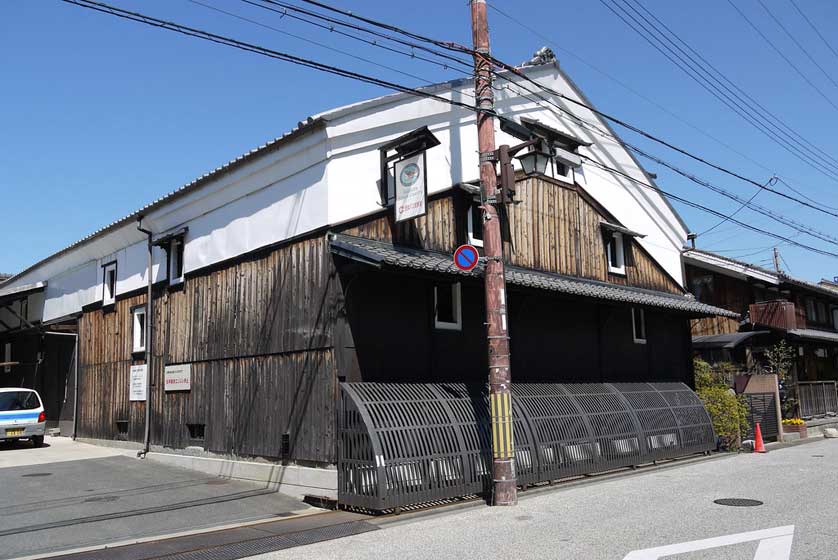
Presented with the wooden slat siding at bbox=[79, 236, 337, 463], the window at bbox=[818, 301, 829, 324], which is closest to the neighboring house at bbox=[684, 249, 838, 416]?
the window at bbox=[818, 301, 829, 324]

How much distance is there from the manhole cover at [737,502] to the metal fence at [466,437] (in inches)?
122

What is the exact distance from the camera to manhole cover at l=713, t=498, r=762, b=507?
10141 mm

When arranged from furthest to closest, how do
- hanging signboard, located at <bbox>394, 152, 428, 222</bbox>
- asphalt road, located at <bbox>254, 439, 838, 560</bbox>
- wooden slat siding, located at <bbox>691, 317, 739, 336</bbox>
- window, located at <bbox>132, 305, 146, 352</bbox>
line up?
wooden slat siding, located at <bbox>691, 317, 739, 336</bbox> → window, located at <bbox>132, 305, 146, 352</bbox> → hanging signboard, located at <bbox>394, 152, 428, 222</bbox> → asphalt road, located at <bbox>254, 439, 838, 560</bbox>

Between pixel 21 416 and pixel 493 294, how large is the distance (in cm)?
1493

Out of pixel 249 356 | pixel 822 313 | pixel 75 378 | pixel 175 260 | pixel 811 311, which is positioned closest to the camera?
pixel 249 356

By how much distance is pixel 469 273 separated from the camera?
1145 centimetres

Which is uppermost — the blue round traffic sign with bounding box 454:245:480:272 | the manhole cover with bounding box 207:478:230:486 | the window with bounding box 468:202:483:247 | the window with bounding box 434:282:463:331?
the window with bounding box 468:202:483:247

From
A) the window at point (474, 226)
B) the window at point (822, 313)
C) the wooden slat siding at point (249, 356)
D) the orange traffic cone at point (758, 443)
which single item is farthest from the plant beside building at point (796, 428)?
the wooden slat siding at point (249, 356)

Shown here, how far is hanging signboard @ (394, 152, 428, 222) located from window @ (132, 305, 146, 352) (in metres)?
9.06

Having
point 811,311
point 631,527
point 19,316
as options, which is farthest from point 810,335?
point 19,316

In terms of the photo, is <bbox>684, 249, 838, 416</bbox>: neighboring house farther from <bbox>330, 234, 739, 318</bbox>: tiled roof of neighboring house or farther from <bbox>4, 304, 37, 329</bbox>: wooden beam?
<bbox>4, 304, 37, 329</bbox>: wooden beam

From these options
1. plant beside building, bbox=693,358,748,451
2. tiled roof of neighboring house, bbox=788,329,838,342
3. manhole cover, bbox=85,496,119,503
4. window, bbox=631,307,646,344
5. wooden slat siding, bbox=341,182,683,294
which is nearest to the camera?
manhole cover, bbox=85,496,119,503

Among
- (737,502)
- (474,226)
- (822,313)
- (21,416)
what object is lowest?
(737,502)

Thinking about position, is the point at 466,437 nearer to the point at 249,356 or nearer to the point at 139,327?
the point at 249,356
